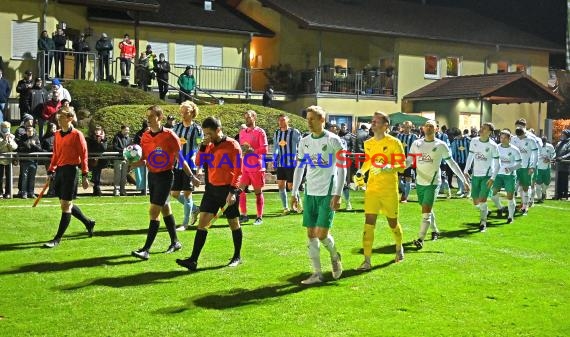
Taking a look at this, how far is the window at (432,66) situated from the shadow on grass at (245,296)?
112 feet

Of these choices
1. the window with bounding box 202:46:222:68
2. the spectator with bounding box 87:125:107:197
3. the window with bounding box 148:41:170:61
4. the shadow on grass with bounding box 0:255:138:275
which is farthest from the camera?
the window with bounding box 202:46:222:68

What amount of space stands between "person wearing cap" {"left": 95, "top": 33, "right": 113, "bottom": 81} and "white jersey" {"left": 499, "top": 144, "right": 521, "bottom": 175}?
17.8m

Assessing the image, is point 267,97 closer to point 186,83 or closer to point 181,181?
point 186,83

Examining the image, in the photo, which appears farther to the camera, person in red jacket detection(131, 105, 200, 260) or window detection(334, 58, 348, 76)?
window detection(334, 58, 348, 76)

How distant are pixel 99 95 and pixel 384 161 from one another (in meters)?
18.4

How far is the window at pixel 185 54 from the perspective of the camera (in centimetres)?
3575

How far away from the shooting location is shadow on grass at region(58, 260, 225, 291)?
8.82 metres

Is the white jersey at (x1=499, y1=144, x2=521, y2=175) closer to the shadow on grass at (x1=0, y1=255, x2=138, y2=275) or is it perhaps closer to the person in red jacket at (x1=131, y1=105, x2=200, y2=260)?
the person in red jacket at (x1=131, y1=105, x2=200, y2=260)

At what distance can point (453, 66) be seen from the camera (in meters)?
43.2

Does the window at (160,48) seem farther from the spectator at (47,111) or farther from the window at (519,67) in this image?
the window at (519,67)

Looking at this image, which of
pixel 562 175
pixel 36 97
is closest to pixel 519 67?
pixel 562 175

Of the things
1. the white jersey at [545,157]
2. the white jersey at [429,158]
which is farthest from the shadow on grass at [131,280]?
the white jersey at [545,157]

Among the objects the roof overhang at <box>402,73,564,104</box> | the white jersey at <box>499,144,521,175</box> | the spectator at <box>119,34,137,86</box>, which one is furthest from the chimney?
the white jersey at <box>499,144,521,175</box>

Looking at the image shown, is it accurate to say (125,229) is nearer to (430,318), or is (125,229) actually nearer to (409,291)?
(409,291)
